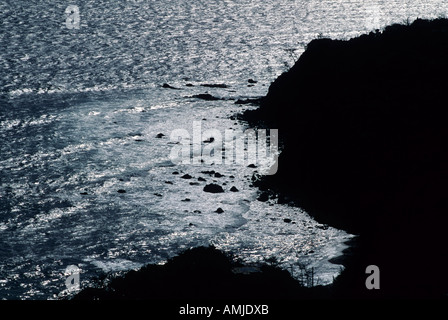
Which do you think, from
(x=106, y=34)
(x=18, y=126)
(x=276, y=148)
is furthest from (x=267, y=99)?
(x=106, y=34)

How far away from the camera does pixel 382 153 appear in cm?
2539

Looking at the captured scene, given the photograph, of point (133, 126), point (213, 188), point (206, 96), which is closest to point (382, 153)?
point (213, 188)

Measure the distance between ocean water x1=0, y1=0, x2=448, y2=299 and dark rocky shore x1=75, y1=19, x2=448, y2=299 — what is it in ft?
5.43

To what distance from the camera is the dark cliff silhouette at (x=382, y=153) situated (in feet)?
66.9

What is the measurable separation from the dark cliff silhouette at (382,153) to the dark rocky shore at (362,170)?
0.05m

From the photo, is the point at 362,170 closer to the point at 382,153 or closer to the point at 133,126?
the point at 382,153

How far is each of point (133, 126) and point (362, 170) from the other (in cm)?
1359

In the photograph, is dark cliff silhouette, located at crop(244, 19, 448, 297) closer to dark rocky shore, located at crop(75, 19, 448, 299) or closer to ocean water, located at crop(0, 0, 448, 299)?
dark rocky shore, located at crop(75, 19, 448, 299)

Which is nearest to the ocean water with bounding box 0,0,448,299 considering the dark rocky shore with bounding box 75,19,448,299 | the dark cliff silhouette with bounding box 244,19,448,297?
the dark cliff silhouette with bounding box 244,19,448,297

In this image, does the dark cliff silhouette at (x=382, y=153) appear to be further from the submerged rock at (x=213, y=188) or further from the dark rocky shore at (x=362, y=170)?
the submerged rock at (x=213, y=188)

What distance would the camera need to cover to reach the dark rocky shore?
14.3 meters

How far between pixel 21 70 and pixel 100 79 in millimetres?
5458

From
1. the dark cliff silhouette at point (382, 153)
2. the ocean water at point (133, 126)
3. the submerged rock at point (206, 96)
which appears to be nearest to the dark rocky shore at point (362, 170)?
the dark cliff silhouette at point (382, 153)

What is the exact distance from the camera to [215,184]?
88.4 feet
